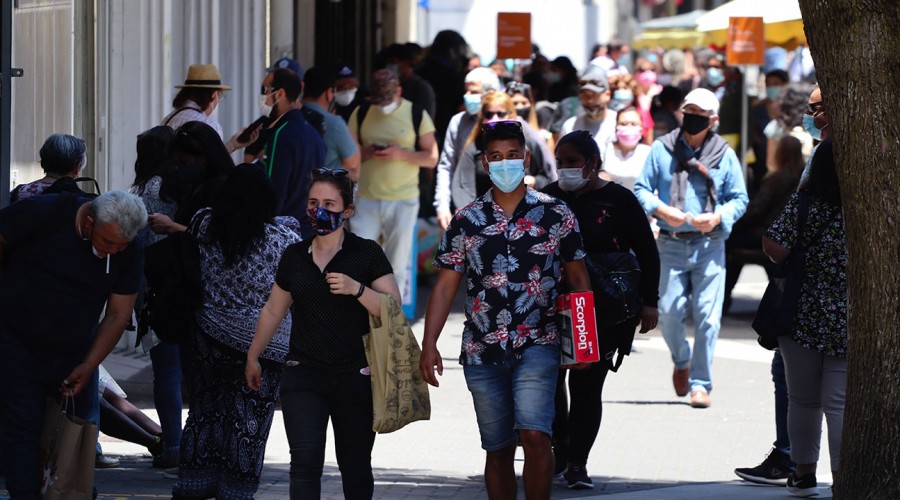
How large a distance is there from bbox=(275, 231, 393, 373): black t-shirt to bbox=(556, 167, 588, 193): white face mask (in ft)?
5.07

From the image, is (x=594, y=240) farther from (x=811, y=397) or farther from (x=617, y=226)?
(x=811, y=397)

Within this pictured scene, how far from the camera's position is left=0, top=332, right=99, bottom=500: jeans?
6.86 meters

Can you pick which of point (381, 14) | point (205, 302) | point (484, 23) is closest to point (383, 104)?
point (205, 302)

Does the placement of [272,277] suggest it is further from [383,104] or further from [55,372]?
[383,104]

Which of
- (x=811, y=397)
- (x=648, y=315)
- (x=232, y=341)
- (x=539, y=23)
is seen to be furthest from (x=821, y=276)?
(x=539, y=23)

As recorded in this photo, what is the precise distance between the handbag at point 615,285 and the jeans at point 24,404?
91.9 inches

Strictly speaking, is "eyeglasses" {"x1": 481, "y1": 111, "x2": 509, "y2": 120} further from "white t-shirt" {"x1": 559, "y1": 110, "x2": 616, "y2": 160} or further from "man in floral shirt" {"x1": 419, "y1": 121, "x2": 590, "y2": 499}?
"man in floral shirt" {"x1": 419, "y1": 121, "x2": 590, "y2": 499}

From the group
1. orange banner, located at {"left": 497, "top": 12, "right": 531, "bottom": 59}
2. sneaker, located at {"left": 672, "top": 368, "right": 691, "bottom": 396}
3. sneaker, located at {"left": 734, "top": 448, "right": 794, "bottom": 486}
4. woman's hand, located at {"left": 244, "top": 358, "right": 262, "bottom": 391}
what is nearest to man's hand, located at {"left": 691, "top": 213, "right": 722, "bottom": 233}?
sneaker, located at {"left": 672, "top": 368, "right": 691, "bottom": 396}

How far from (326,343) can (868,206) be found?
2.07 m

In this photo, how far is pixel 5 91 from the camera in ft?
25.4

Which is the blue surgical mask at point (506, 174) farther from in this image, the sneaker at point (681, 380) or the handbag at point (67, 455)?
the sneaker at point (681, 380)

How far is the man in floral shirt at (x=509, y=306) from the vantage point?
6781 mm

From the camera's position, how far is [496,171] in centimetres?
688

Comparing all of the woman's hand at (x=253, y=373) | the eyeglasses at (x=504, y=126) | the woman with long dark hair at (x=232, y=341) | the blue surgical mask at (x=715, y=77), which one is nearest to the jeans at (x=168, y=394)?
the woman with long dark hair at (x=232, y=341)
